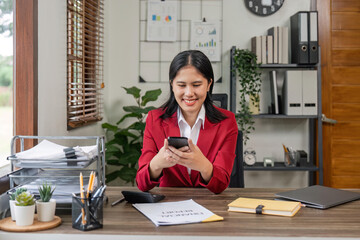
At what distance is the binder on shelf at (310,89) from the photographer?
3680 millimetres

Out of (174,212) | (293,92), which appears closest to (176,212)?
(174,212)

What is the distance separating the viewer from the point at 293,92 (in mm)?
3688

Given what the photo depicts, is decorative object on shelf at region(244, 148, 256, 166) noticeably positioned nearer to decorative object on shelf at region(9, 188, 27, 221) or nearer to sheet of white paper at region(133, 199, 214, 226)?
sheet of white paper at region(133, 199, 214, 226)

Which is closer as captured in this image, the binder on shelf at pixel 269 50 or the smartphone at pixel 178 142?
the smartphone at pixel 178 142

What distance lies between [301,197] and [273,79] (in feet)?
7.54

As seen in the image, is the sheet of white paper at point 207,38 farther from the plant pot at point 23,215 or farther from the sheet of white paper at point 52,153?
the plant pot at point 23,215

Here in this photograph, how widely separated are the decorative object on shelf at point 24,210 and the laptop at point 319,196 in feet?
2.94

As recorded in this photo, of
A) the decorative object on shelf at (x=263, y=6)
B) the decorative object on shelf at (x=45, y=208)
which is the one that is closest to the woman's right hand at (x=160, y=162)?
the decorative object on shelf at (x=45, y=208)

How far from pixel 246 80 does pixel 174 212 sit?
7.96 feet

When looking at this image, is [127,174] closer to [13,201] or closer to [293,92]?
[293,92]

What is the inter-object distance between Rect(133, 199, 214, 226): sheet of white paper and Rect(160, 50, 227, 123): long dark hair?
53 cm

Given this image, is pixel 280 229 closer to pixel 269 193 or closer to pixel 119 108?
pixel 269 193

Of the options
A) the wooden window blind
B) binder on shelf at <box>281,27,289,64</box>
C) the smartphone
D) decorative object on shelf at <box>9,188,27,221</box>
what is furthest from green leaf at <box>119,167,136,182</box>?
decorative object on shelf at <box>9,188,27,221</box>

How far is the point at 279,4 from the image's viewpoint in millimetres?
Result: 3896
